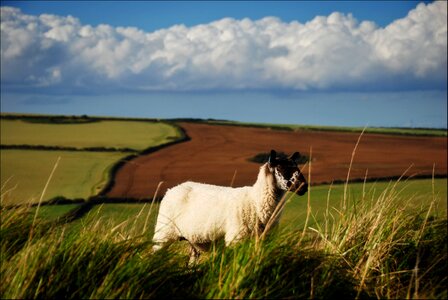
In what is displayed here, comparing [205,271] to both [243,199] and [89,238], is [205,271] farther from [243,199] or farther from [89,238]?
[243,199]

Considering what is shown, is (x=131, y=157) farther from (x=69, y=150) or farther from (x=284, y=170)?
(x=284, y=170)

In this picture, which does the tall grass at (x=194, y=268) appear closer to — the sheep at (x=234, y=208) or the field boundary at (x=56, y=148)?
the sheep at (x=234, y=208)

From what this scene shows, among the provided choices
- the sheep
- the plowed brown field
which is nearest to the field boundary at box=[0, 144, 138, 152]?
the plowed brown field

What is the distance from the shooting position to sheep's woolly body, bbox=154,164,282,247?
8.98 meters

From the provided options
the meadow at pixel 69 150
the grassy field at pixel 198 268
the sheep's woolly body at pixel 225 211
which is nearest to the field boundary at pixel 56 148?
the meadow at pixel 69 150

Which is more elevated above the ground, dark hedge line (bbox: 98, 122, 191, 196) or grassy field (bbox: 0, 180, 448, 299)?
grassy field (bbox: 0, 180, 448, 299)

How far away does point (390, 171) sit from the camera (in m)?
71.3

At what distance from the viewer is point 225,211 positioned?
9219mm

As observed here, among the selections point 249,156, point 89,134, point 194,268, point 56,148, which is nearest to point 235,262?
point 194,268

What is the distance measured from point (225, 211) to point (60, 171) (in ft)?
217

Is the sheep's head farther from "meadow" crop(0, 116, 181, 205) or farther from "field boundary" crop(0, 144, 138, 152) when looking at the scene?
"field boundary" crop(0, 144, 138, 152)

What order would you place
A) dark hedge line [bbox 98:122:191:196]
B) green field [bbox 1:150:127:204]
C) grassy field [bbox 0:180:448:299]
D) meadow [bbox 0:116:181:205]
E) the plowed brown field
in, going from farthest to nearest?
the plowed brown field < meadow [bbox 0:116:181:205] < dark hedge line [bbox 98:122:191:196] < green field [bbox 1:150:127:204] < grassy field [bbox 0:180:448:299]

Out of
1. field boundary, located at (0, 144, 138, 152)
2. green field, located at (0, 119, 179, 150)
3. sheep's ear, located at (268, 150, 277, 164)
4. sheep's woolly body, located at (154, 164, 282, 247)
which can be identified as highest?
sheep's ear, located at (268, 150, 277, 164)

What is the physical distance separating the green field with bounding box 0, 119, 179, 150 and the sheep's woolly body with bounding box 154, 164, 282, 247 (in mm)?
82638
